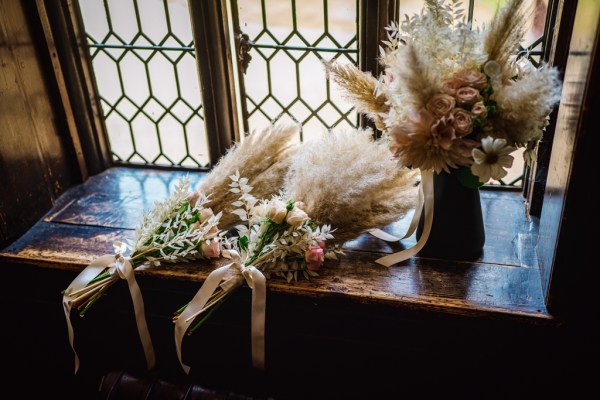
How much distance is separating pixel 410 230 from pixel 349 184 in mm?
230

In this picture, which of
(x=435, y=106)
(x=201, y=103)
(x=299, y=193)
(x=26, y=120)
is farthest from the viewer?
(x=201, y=103)

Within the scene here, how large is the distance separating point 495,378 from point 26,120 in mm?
1557

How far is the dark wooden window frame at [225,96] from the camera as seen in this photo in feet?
3.59

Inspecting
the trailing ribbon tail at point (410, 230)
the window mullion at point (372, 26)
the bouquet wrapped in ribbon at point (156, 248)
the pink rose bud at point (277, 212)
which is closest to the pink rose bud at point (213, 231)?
the bouquet wrapped in ribbon at point (156, 248)

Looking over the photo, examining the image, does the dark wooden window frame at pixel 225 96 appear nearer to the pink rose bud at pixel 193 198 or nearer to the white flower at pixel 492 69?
the white flower at pixel 492 69

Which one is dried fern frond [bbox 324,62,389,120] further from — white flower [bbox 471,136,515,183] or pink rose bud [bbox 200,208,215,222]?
pink rose bud [bbox 200,208,215,222]

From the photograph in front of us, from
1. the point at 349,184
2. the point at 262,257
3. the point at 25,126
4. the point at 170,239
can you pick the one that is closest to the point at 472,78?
the point at 349,184

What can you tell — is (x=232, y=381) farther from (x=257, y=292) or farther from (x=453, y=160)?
(x=453, y=160)

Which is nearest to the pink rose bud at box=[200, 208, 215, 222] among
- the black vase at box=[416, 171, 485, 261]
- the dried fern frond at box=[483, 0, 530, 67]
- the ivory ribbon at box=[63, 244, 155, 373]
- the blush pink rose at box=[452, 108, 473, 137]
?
the ivory ribbon at box=[63, 244, 155, 373]

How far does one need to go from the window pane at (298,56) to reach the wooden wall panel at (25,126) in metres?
0.66

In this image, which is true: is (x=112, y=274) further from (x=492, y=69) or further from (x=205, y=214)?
(x=492, y=69)

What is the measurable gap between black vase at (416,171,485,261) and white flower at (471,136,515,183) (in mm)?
161

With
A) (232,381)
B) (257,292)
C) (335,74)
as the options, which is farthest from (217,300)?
(335,74)

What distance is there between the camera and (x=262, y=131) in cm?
153
